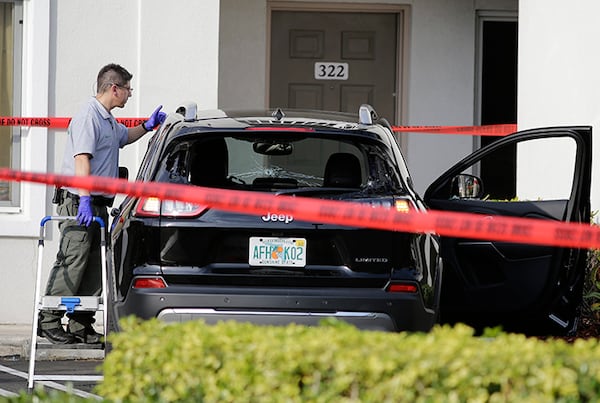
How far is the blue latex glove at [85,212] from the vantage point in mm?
7652

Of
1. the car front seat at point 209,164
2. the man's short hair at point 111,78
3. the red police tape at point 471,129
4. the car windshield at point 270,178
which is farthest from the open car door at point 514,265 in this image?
the red police tape at point 471,129

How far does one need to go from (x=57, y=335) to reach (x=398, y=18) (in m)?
5.93

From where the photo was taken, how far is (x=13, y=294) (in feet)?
33.7

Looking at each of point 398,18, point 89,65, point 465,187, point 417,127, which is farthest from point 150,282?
point 398,18

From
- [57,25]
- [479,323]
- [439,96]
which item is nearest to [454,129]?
[439,96]

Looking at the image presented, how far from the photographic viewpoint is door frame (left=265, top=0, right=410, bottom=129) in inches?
490

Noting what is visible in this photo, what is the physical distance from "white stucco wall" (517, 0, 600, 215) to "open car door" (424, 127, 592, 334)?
6.67 ft

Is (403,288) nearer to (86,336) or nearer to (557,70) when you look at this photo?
(86,336)

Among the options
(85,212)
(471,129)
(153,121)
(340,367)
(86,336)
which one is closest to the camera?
(340,367)

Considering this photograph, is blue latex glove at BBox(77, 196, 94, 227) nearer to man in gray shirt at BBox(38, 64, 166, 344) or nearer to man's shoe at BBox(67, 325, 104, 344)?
man in gray shirt at BBox(38, 64, 166, 344)

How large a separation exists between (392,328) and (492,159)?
6884 millimetres

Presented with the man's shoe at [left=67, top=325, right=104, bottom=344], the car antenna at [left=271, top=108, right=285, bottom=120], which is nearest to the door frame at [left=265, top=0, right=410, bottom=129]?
the man's shoe at [left=67, top=325, right=104, bottom=344]

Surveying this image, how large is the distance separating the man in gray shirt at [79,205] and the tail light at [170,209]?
5.98 ft

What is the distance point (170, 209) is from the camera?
613 cm
